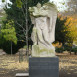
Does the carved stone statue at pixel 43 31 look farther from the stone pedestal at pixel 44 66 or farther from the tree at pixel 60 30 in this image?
the tree at pixel 60 30

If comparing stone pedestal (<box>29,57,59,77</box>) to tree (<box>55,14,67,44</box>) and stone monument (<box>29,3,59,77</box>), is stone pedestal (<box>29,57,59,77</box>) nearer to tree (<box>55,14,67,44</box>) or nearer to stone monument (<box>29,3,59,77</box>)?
stone monument (<box>29,3,59,77</box>)

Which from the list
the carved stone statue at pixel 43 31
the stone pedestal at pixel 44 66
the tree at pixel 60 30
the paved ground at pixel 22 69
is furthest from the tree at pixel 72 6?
the stone pedestal at pixel 44 66

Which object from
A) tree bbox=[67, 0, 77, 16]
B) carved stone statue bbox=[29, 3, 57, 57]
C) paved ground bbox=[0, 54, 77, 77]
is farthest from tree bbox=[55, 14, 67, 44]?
carved stone statue bbox=[29, 3, 57, 57]

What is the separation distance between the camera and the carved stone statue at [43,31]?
833cm

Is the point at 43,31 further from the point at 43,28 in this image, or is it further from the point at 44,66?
the point at 44,66

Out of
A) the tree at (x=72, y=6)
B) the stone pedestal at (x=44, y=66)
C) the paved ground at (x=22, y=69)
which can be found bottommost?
the paved ground at (x=22, y=69)

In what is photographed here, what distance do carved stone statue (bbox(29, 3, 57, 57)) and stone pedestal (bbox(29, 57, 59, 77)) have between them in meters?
0.28

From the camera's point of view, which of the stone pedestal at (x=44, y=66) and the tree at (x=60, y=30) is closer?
the stone pedestal at (x=44, y=66)

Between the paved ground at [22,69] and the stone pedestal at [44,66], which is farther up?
the stone pedestal at [44,66]

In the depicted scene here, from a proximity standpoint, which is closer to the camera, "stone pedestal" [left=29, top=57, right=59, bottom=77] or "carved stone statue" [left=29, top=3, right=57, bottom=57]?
"stone pedestal" [left=29, top=57, right=59, bottom=77]

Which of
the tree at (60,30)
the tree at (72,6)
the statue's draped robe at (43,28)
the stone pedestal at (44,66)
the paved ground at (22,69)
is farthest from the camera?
the tree at (72,6)

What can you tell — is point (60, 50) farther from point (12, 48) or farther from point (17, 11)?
point (17, 11)

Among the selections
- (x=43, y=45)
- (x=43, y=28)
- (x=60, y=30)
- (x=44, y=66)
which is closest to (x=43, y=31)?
(x=43, y=28)

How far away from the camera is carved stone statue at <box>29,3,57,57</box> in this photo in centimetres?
833
